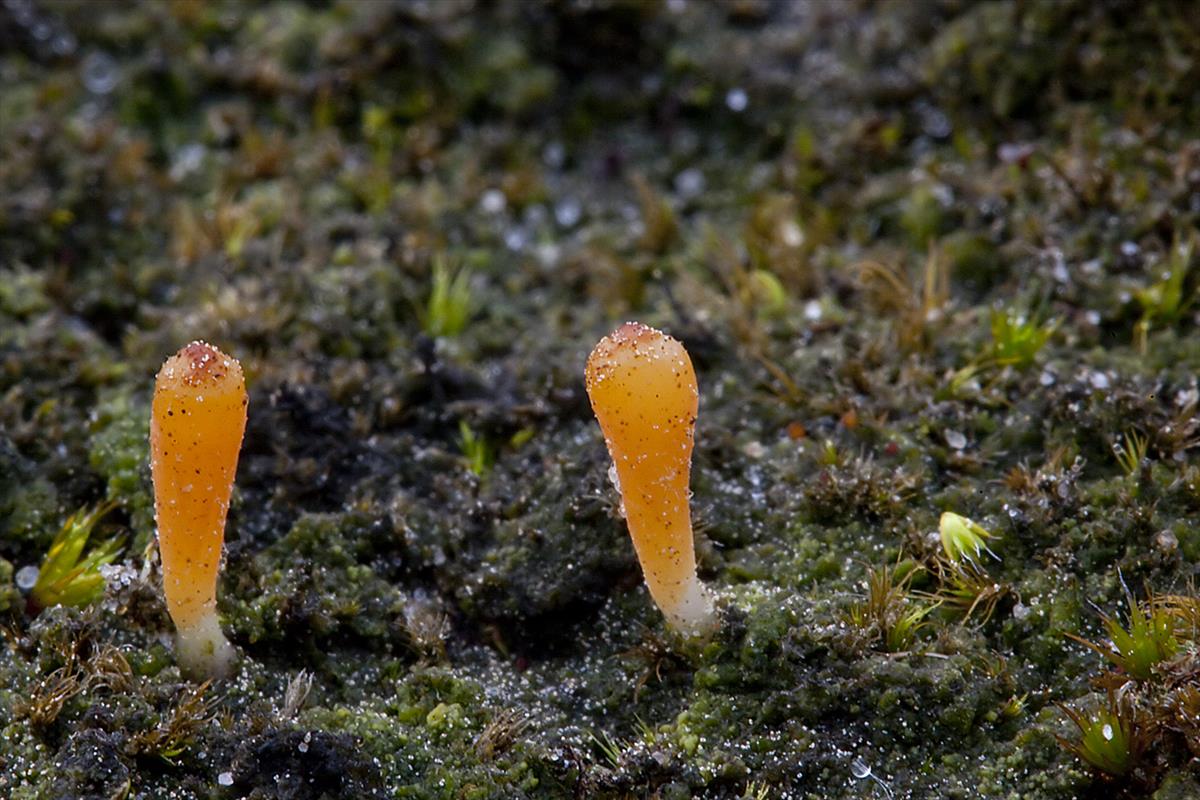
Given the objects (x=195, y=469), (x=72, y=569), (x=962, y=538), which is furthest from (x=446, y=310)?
(x=962, y=538)

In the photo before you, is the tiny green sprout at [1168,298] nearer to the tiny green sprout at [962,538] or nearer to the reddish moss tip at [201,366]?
the tiny green sprout at [962,538]

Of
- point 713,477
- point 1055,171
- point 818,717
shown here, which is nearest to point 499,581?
point 713,477

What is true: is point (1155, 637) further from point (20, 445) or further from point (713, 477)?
point (20, 445)

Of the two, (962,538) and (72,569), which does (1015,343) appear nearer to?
(962,538)

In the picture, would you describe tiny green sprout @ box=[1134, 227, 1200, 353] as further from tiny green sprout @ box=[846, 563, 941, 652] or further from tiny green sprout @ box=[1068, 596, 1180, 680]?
tiny green sprout @ box=[846, 563, 941, 652]

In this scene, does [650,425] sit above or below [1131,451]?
above
